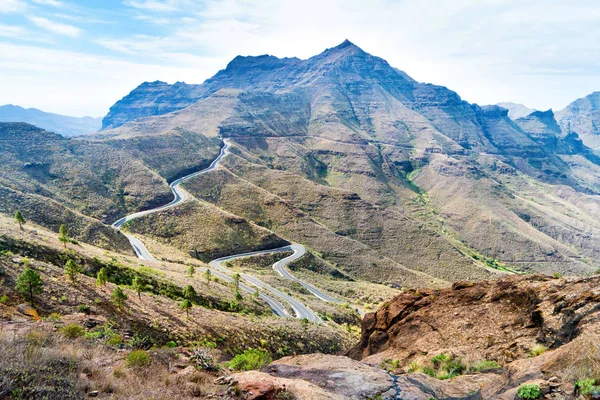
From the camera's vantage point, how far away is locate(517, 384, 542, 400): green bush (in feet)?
25.9

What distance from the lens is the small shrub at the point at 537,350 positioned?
1119 cm

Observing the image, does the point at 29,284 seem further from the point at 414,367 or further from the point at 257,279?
the point at 257,279

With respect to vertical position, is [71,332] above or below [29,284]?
above

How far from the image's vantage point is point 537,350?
37.0 ft

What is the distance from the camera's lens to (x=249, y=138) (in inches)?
7347

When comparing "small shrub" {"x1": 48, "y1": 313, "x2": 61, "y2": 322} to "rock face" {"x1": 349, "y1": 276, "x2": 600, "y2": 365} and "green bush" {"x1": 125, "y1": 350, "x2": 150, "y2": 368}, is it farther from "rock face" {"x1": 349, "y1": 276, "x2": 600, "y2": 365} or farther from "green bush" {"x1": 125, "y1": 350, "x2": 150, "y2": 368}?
"rock face" {"x1": 349, "y1": 276, "x2": 600, "y2": 365}

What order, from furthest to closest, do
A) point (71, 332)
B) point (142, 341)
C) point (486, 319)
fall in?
point (142, 341)
point (486, 319)
point (71, 332)

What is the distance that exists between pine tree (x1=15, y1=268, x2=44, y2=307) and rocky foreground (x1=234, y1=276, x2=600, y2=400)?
571 inches

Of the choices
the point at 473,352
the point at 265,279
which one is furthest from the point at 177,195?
the point at 473,352

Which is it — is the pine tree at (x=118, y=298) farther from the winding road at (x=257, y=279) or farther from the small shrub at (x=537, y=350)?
the winding road at (x=257, y=279)

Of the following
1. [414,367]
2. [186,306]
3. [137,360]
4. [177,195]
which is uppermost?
[137,360]

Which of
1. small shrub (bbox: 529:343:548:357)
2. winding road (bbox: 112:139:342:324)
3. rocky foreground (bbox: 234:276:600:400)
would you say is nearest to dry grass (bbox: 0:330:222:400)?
rocky foreground (bbox: 234:276:600:400)

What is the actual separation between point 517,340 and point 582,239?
219258mm

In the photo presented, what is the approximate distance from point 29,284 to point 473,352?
22.2m
